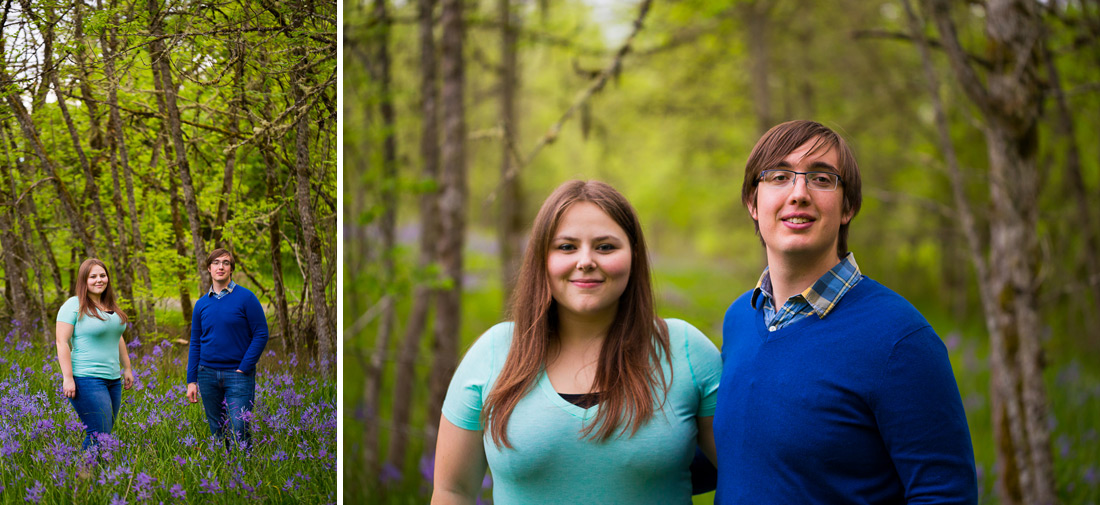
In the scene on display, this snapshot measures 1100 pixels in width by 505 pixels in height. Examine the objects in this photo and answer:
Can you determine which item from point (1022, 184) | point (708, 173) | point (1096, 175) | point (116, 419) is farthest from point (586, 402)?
point (708, 173)

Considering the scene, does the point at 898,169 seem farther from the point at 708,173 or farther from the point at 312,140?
the point at 312,140

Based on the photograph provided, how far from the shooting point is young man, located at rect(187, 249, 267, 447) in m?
1.54

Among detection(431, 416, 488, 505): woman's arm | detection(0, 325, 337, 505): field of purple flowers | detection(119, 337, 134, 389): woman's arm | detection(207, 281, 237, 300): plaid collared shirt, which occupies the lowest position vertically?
detection(431, 416, 488, 505): woman's arm

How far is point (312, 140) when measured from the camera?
1.65 metres

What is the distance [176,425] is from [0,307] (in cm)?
43

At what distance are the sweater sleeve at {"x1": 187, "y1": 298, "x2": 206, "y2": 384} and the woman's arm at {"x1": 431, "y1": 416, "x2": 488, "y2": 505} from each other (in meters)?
0.66

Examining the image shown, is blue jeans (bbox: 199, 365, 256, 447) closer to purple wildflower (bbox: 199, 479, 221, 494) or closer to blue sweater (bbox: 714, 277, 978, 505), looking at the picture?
purple wildflower (bbox: 199, 479, 221, 494)

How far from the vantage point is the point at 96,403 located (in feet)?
4.96

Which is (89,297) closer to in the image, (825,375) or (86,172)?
(86,172)

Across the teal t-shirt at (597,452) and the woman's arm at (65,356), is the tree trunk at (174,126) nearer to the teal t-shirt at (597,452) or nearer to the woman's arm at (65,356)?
the woman's arm at (65,356)

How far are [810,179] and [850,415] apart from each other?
536mm

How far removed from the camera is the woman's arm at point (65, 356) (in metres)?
1.50

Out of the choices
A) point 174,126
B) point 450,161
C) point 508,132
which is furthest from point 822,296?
point 450,161

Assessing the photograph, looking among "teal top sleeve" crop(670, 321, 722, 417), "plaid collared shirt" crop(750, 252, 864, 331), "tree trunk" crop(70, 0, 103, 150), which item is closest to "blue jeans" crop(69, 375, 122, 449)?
"tree trunk" crop(70, 0, 103, 150)
